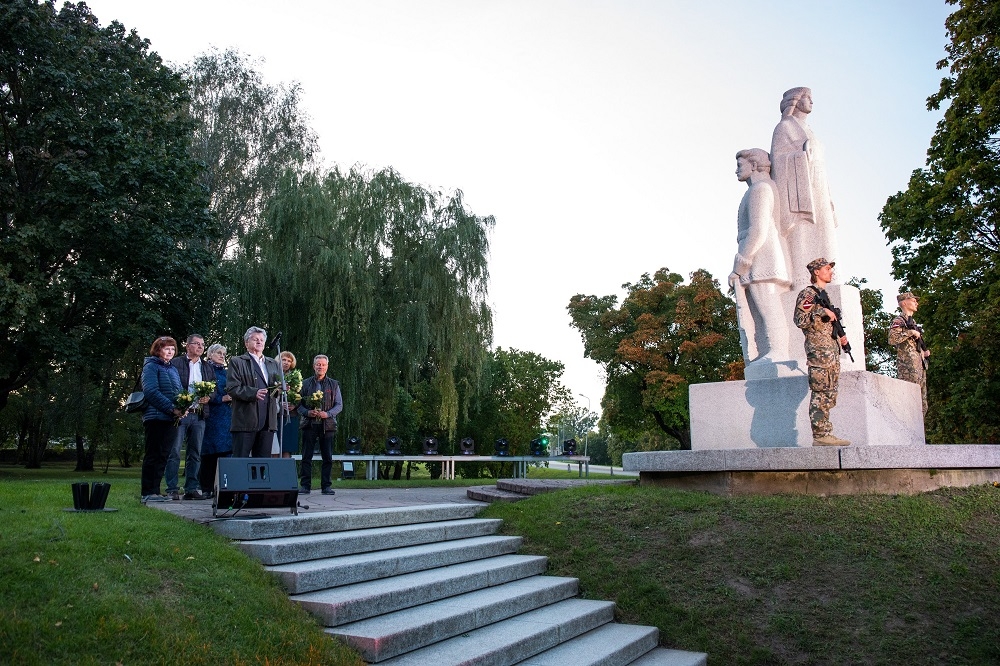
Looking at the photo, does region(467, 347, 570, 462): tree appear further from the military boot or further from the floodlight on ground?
the military boot

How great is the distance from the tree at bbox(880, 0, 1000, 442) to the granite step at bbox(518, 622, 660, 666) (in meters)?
15.4

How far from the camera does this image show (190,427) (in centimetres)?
879

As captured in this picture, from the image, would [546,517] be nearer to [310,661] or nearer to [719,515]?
[719,515]

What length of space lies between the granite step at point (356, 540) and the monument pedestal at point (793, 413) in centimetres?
335

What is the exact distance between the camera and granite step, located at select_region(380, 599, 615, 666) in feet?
16.1

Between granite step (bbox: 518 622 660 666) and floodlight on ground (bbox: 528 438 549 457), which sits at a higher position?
floodlight on ground (bbox: 528 438 549 457)

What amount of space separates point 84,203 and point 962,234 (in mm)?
21511

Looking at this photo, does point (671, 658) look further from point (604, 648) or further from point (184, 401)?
point (184, 401)

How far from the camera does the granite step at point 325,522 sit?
6.17 m

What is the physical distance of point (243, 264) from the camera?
20.1 meters

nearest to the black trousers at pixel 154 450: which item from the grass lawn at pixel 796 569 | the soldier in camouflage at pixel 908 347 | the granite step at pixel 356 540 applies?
the granite step at pixel 356 540

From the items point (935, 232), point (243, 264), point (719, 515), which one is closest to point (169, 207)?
point (243, 264)

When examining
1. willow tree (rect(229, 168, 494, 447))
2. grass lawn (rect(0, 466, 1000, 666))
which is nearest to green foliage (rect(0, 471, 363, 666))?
grass lawn (rect(0, 466, 1000, 666))

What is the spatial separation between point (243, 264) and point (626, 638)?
16.5m
